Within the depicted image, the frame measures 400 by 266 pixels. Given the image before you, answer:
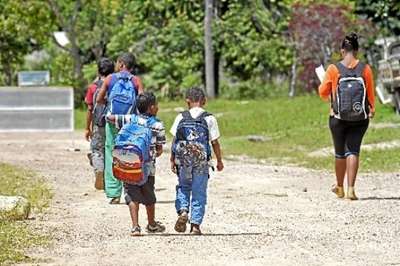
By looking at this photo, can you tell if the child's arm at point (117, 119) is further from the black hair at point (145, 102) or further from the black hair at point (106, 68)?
the black hair at point (145, 102)

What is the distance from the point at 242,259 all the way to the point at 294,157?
11251 mm

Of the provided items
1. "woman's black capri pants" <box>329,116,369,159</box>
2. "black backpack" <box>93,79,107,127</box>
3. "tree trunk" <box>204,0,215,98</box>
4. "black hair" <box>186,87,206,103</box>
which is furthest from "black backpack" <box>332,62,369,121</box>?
"tree trunk" <box>204,0,215,98</box>

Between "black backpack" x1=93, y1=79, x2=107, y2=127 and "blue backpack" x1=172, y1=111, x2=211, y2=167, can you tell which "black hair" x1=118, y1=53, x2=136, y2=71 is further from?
"blue backpack" x1=172, y1=111, x2=211, y2=167

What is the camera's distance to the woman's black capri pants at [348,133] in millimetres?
13898

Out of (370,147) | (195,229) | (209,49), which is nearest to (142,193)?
(195,229)

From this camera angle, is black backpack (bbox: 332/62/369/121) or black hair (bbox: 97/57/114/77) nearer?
black backpack (bbox: 332/62/369/121)

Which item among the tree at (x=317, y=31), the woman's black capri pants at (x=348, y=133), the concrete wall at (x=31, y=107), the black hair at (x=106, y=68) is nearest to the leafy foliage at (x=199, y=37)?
the tree at (x=317, y=31)

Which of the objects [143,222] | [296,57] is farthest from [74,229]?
[296,57]

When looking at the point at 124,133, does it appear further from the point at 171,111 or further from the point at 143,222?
the point at 171,111

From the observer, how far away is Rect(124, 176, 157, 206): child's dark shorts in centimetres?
1113

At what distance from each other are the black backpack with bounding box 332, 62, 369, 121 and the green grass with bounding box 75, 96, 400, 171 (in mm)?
4366

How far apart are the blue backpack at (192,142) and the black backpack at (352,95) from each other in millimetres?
3039

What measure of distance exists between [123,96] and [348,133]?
2678 mm

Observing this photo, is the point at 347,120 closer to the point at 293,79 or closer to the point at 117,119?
the point at 117,119
